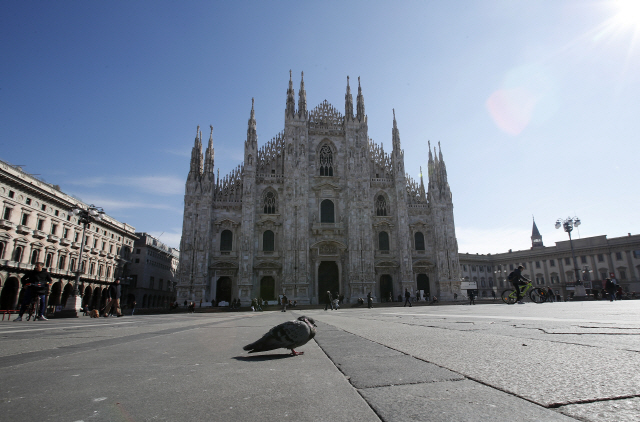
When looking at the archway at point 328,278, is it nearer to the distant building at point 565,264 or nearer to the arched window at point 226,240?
the arched window at point 226,240

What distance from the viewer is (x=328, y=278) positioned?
1209 inches

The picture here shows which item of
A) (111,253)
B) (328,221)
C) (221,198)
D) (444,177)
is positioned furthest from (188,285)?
(444,177)

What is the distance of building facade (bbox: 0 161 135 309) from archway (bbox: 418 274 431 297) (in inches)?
1120

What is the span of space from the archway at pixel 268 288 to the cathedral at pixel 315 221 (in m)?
0.08

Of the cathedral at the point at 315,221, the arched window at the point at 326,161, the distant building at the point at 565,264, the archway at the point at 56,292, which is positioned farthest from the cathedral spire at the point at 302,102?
the distant building at the point at 565,264

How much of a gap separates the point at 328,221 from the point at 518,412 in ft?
99.9

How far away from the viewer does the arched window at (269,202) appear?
3136 centimetres

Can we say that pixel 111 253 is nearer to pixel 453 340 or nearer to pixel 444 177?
pixel 444 177

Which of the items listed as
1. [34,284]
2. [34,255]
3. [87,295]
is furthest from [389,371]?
[87,295]

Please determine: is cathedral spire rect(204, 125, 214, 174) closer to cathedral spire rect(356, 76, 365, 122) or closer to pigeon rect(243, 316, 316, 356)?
cathedral spire rect(356, 76, 365, 122)

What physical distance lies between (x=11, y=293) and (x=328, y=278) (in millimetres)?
23926

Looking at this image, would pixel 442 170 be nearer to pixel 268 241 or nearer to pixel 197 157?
pixel 268 241

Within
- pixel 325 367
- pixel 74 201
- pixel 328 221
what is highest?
pixel 74 201

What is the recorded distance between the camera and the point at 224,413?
1.33 m
